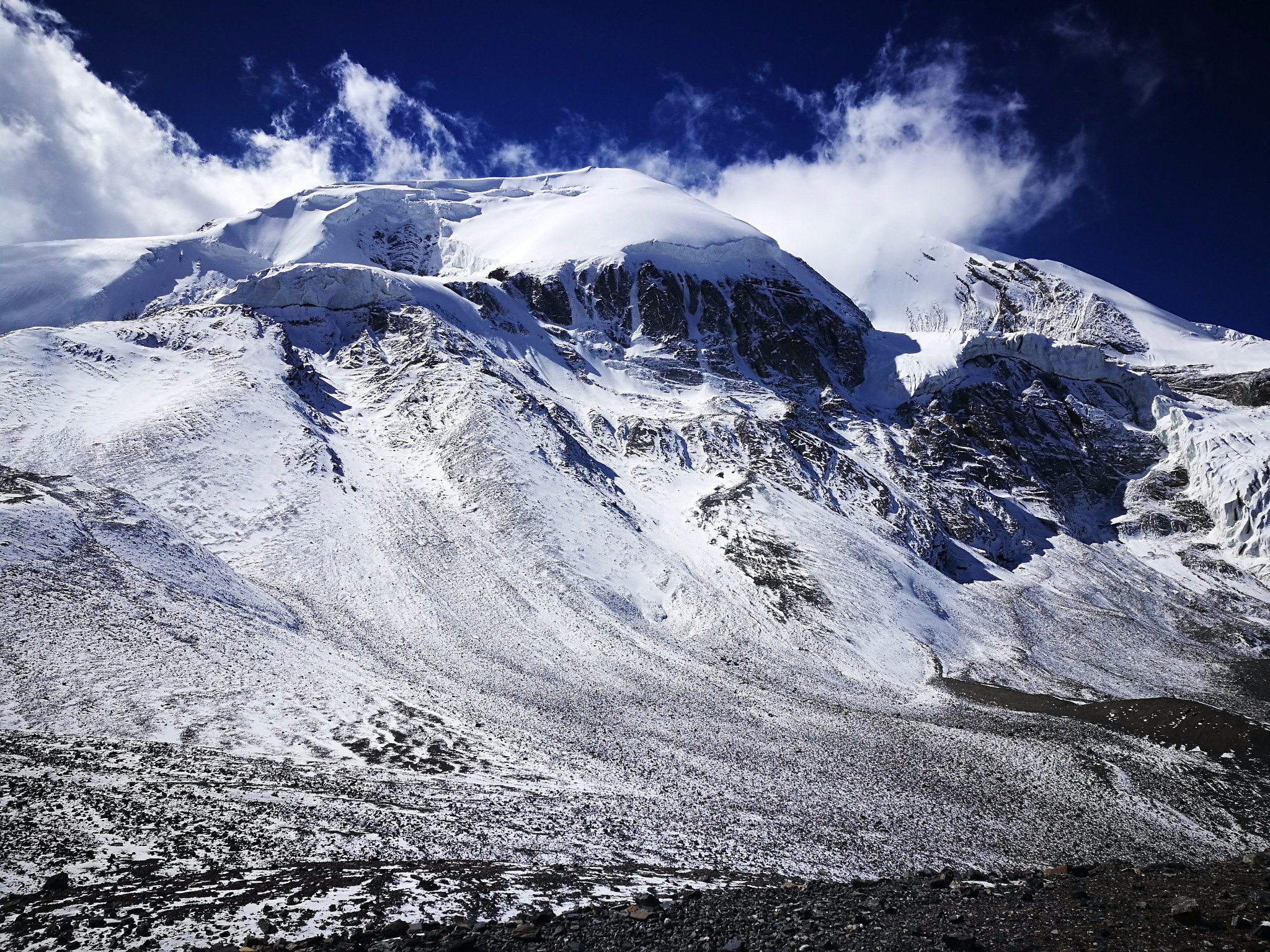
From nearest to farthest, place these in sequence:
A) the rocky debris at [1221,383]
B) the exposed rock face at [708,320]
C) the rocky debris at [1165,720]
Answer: the rocky debris at [1165,720] → the rocky debris at [1221,383] → the exposed rock face at [708,320]

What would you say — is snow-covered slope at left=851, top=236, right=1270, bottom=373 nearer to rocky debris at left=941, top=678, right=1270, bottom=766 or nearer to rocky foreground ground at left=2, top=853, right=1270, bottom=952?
rocky debris at left=941, top=678, right=1270, bottom=766

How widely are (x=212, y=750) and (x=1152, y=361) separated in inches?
6475

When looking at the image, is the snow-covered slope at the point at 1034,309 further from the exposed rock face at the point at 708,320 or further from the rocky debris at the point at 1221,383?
the exposed rock face at the point at 708,320

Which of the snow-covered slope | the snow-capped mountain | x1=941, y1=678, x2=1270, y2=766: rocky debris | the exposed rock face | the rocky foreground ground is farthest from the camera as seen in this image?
the snow-covered slope

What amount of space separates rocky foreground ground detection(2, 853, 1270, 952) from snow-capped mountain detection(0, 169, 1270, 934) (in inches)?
137

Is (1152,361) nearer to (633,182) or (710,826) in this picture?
(633,182)

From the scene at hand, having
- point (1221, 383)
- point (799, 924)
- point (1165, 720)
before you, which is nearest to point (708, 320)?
point (1165, 720)

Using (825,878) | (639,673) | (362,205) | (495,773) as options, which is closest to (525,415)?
(639,673)

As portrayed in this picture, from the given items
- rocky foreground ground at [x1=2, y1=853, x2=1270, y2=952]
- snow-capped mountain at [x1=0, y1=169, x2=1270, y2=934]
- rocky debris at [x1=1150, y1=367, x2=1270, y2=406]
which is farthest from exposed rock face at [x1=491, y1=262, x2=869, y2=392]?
rocky foreground ground at [x1=2, y1=853, x2=1270, y2=952]

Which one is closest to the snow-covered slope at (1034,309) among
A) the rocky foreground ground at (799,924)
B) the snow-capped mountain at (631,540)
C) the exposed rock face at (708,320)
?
the snow-capped mountain at (631,540)

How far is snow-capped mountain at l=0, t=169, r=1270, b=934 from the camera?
2530 cm

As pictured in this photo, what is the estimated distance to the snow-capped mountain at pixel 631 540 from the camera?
25297 mm

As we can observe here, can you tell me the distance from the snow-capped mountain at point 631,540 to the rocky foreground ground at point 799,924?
11.4ft

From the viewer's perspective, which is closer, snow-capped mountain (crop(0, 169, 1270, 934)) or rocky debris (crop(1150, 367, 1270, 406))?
snow-capped mountain (crop(0, 169, 1270, 934))
